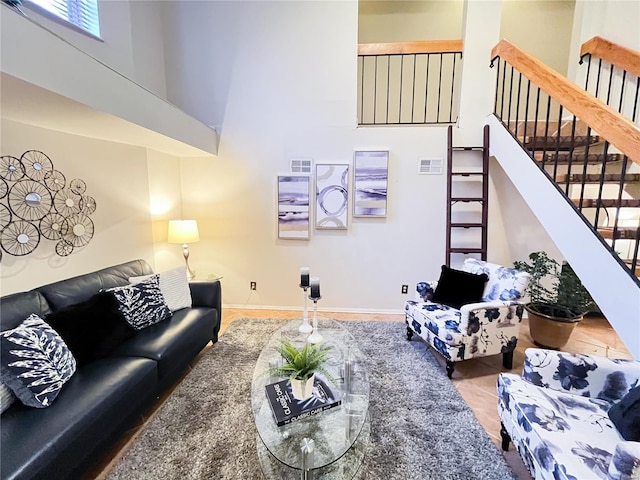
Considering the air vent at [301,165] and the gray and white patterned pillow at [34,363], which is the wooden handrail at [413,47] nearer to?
the air vent at [301,165]

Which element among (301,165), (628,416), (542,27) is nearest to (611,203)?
(628,416)

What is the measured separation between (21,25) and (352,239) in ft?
10.1

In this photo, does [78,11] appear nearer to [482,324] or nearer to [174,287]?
[174,287]

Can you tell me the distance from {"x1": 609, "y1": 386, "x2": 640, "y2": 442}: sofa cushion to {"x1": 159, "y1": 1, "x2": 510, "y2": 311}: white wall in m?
2.31

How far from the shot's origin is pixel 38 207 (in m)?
2.15

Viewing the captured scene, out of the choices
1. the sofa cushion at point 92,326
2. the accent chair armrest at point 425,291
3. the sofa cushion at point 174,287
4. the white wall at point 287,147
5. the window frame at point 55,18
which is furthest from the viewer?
the white wall at point 287,147

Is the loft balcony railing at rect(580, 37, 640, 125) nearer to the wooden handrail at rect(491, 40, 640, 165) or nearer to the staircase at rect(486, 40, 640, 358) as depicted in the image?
the staircase at rect(486, 40, 640, 358)

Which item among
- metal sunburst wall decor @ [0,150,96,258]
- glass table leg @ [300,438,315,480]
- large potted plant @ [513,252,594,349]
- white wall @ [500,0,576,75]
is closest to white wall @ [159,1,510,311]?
large potted plant @ [513,252,594,349]

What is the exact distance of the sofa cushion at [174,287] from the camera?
2.57 m

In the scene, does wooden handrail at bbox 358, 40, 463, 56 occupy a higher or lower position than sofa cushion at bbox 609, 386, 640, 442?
higher

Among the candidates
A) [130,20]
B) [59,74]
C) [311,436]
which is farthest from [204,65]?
[311,436]

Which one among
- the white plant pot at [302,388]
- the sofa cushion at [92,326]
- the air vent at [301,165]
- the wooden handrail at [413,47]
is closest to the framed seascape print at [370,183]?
the air vent at [301,165]

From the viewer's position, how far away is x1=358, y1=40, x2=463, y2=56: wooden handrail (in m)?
3.32

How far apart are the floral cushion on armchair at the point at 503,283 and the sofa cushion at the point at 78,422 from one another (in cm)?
279
